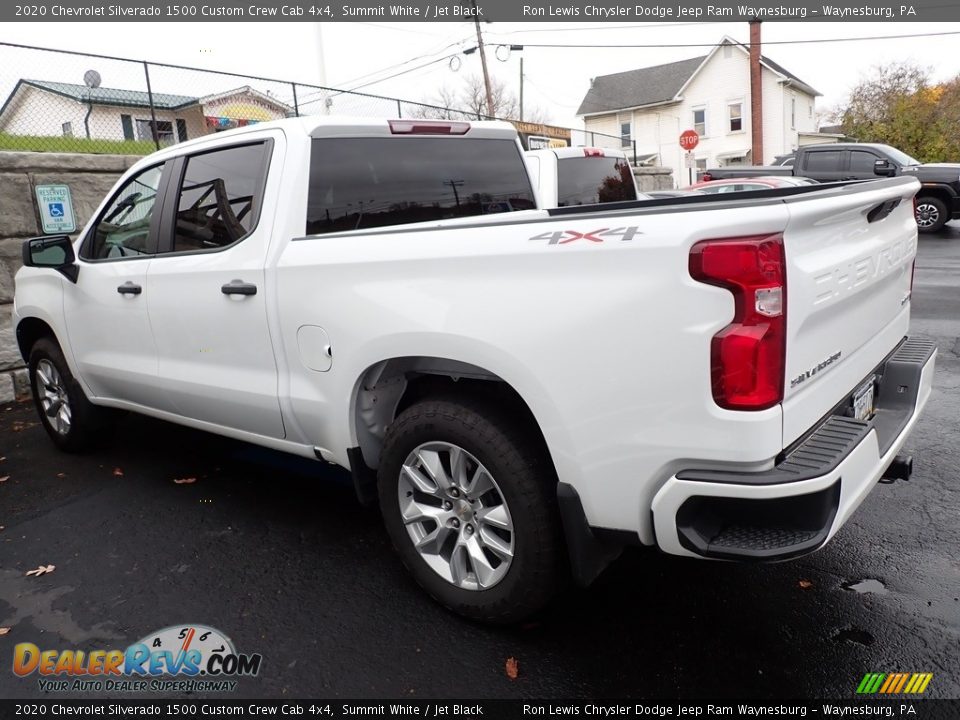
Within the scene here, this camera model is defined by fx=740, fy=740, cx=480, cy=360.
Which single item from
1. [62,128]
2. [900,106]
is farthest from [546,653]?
[900,106]

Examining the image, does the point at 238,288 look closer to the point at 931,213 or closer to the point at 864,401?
the point at 864,401

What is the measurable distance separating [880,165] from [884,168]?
30 cm

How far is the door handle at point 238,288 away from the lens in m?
3.30

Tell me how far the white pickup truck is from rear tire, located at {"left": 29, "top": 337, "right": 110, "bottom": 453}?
0.87 metres

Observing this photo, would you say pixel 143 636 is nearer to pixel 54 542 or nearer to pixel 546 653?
pixel 54 542

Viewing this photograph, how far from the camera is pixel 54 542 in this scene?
3.89 metres

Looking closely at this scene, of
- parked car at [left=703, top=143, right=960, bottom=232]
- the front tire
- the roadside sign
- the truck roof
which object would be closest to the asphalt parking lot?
the front tire

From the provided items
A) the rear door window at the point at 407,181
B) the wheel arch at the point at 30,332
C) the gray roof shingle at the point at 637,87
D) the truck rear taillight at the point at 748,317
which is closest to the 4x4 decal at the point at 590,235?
the truck rear taillight at the point at 748,317

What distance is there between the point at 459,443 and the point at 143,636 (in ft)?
5.02

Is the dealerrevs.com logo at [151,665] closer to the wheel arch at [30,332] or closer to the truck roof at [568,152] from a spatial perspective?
the wheel arch at [30,332]

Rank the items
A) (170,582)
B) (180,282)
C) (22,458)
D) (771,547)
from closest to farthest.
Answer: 1. (771,547)
2. (170,582)
3. (180,282)
4. (22,458)

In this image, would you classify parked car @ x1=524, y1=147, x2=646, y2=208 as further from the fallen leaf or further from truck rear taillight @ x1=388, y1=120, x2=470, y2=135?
the fallen leaf

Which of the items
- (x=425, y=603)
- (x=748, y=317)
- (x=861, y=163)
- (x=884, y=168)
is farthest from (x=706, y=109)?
(x=748, y=317)

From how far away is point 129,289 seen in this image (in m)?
4.06
